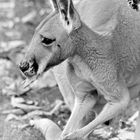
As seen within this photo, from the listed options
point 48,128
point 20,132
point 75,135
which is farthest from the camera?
point 20,132

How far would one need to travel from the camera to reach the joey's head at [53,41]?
3.03 metres

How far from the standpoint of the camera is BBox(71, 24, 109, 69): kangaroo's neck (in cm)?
319

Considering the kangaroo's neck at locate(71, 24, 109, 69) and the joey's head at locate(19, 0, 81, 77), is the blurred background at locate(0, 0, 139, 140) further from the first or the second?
the joey's head at locate(19, 0, 81, 77)

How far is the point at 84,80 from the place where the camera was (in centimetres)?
334

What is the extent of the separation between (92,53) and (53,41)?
0.32 meters

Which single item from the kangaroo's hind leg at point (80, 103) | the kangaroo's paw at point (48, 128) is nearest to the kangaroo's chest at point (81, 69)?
the kangaroo's hind leg at point (80, 103)

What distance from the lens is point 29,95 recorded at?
5453 mm

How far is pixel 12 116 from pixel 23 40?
246 cm

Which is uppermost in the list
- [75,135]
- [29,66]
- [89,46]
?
Result: [29,66]

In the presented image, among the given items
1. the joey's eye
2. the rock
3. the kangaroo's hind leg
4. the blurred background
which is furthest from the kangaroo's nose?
the blurred background

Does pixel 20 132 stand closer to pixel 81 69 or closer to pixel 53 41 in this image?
pixel 81 69

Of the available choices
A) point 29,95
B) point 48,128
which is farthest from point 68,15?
point 29,95

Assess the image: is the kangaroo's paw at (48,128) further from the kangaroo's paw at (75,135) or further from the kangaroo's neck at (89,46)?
the kangaroo's neck at (89,46)

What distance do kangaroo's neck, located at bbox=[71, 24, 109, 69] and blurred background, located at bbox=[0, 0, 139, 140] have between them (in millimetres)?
1335
